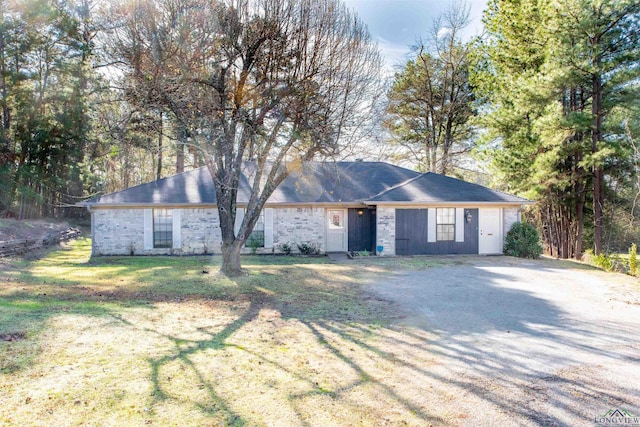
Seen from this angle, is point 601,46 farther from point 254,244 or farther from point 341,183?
point 254,244

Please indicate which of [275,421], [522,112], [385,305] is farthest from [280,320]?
[522,112]

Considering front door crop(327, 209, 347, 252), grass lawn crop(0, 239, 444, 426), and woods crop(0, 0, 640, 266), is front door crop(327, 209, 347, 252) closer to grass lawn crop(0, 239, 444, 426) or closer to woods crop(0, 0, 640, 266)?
woods crop(0, 0, 640, 266)

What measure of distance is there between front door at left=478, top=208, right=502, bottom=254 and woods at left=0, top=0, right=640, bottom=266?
9.30 ft

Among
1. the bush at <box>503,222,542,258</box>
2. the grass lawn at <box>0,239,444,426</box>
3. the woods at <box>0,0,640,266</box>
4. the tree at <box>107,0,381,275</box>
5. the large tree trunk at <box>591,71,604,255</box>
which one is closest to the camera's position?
the grass lawn at <box>0,239,444,426</box>

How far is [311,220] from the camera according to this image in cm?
1570

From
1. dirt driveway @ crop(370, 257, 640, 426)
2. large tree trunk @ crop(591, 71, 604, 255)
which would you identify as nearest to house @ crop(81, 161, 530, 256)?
large tree trunk @ crop(591, 71, 604, 255)

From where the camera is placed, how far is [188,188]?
16234 mm

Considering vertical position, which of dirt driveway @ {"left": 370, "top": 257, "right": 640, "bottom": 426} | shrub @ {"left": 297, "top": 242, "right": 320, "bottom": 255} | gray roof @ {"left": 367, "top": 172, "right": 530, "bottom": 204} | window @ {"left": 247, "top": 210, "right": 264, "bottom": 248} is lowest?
dirt driveway @ {"left": 370, "top": 257, "right": 640, "bottom": 426}

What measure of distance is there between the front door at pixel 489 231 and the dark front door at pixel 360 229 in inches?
165

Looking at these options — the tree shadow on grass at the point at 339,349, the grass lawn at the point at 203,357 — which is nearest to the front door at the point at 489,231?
the tree shadow on grass at the point at 339,349

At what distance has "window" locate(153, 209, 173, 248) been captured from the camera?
15.3 metres

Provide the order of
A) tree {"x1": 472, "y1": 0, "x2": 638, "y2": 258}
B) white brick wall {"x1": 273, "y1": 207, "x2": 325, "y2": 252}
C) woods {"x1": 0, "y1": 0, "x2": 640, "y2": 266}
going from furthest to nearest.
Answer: white brick wall {"x1": 273, "y1": 207, "x2": 325, "y2": 252} < tree {"x1": 472, "y1": 0, "x2": 638, "y2": 258} < woods {"x1": 0, "y1": 0, "x2": 640, "y2": 266}

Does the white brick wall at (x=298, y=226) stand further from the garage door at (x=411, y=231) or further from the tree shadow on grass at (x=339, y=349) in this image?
the tree shadow on grass at (x=339, y=349)

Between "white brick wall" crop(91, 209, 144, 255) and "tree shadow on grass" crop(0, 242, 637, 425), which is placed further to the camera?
"white brick wall" crop(91, 209, 144, 255)
